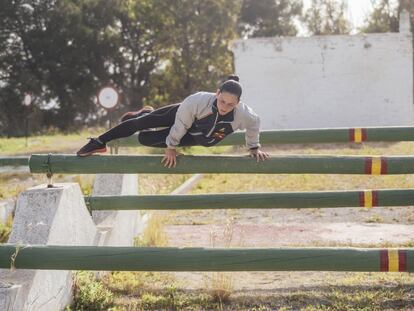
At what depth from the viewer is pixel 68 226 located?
414 cm

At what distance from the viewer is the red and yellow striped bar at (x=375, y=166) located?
3.62 m

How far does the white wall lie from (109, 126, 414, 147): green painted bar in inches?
523

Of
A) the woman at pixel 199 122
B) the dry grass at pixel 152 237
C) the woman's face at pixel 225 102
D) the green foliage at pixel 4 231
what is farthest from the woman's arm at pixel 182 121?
the green foliage at pixel 4 231

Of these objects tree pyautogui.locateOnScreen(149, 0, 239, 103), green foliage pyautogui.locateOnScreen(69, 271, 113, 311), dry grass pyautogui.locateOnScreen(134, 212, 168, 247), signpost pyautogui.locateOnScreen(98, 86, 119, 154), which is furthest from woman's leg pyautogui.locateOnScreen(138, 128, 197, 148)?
tree pyautogui.locateOnScreen(149, 0, 239, 103)

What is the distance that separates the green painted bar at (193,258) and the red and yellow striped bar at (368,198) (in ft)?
5.70

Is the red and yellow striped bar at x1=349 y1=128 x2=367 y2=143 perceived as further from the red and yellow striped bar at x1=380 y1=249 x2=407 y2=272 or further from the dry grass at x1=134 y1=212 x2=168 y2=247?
the dry grass at x1=134 y1=212 x2=168 y2=247

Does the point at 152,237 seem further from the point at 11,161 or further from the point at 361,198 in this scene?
the point at 361,198

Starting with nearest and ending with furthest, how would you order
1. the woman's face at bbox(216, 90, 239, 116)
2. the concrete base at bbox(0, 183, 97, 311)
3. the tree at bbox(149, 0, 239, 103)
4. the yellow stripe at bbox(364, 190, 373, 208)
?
1. the concrete base at bbox(0, 183, 97, 311)
2. the woman's face at bbox(216, 90, 239, 116)
3. the yellow stripe at bbox(364, 190, 373, 208)
4. the tree at bbox(149, 0, 239, 103)

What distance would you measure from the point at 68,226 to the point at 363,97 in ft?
51.1

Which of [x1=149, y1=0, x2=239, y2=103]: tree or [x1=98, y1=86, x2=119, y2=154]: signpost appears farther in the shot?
[x1=149, y1=0, x2=239, y2=103]: tree

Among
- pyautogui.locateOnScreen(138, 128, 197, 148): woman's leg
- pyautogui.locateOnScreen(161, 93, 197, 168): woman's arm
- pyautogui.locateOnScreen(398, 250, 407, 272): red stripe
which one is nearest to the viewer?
pyautogui.locateOnScreen(398, 250, 407, 272): red stripe

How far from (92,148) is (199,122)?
2.49 ft

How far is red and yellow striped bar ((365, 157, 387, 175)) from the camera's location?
143 inches

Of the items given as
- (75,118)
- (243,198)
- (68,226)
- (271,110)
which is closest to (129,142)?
(243,198)
